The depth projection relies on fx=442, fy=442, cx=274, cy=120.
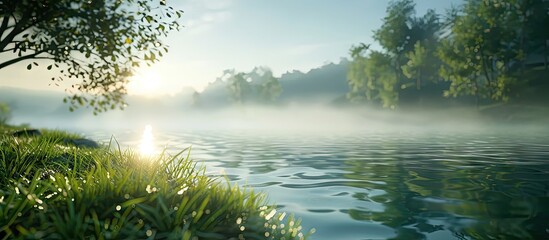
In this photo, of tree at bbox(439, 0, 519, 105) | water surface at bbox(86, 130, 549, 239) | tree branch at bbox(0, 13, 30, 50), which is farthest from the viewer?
tree at bbox(439, 0, 519, 105)

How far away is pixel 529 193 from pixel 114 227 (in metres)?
9.21

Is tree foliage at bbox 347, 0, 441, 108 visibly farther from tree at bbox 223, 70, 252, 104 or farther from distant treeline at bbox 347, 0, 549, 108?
tree at bbox 223, 70, 252, 104

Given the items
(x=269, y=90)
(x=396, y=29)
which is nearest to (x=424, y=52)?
(x=396, y=29)

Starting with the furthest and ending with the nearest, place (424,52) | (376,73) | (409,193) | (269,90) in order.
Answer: (269,90), (376,73), (424,52), (409,193)

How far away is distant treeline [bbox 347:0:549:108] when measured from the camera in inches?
2238

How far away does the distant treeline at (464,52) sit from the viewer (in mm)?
56844

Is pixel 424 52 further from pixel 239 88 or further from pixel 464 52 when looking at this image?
pixel 239 88

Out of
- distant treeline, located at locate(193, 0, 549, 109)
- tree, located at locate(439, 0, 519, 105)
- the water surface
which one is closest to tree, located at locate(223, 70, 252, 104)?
distant treeline, located at locate(193, 0, 549, 109)

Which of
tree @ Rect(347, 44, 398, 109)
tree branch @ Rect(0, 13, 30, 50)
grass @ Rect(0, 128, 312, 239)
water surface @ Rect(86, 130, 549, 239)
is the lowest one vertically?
water surface @ Rect(86, 130, 549, 239)

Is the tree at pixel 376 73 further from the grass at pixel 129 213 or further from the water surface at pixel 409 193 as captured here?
the grass at pixel 129 213

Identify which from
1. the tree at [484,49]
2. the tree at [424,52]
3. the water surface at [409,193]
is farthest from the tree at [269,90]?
the water surface at [409,193]

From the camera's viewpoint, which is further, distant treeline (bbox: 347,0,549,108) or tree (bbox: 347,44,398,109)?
tree (bbox: 347,44,398,109)

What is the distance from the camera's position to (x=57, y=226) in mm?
A: 3719

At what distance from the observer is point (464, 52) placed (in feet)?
194
